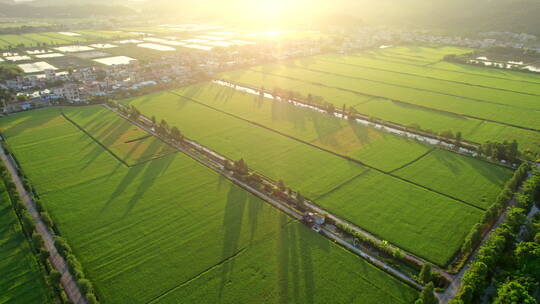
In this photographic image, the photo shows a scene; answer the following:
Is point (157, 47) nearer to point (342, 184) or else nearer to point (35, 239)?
point (342, 184)

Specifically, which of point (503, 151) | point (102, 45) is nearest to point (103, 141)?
point (503, 151)

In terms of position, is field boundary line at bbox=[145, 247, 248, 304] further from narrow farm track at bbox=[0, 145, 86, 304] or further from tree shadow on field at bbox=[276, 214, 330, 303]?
narrow farm track at bbox=[0, 145, 86, 304]

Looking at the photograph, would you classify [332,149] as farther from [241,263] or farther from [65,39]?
[65,39]

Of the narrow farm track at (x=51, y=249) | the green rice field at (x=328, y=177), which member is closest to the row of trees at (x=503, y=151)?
the green rice field at (x=328, y=177)

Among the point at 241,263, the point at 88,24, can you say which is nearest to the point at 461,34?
the point at 241,263

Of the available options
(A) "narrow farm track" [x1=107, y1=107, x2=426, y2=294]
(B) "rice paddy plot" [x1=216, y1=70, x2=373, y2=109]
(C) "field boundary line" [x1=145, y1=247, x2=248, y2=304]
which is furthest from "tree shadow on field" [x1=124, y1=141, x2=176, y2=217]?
(B) "rice paddy plot" [x1=216, y1=70, x2=373, y2=109]

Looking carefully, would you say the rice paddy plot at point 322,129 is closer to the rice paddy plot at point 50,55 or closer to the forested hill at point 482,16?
the rice paddy plot at point 50,55
